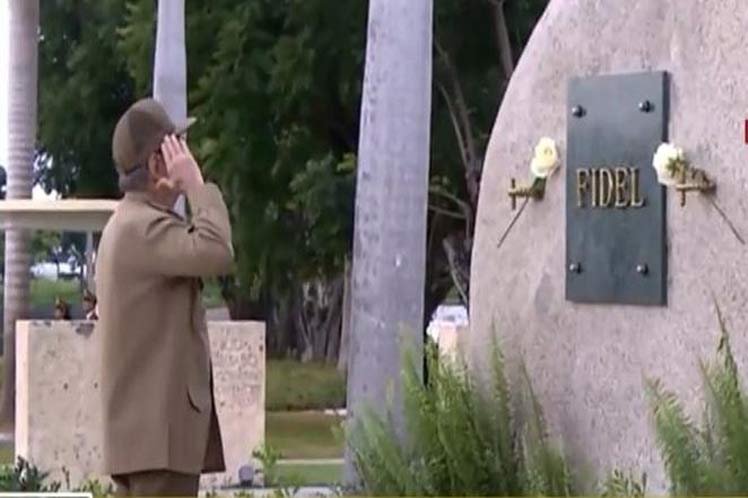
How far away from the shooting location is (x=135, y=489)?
20.6 ft

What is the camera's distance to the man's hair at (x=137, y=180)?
6.30 meters

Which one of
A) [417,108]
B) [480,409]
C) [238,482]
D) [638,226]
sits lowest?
[238,482]

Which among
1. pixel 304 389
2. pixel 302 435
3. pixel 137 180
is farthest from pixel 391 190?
pixel 304 389

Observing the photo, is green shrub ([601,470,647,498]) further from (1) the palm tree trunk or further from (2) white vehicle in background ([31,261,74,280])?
(2) white vehicle in background ([31,261,74,280])

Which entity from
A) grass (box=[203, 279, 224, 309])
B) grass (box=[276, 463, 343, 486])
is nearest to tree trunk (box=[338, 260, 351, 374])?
grass (box=[203, 279, 224, 309])

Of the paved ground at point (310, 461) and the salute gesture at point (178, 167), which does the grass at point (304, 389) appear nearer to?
the paved ground at point (310, 461)

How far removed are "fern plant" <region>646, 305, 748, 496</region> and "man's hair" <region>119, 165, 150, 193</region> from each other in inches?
76.8

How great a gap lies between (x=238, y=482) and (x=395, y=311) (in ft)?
17.1

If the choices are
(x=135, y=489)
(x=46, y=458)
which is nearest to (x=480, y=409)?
(x=135, y=489)

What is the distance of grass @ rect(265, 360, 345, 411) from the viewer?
103ft

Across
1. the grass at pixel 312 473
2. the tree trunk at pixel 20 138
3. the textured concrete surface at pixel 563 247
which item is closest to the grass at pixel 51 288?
the tree trunk at pixel 20 138

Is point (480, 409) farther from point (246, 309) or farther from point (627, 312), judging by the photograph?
point (246, 309)

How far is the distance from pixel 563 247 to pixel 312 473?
1140 cm

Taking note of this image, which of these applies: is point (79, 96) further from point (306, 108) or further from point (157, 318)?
point (157, 318)
